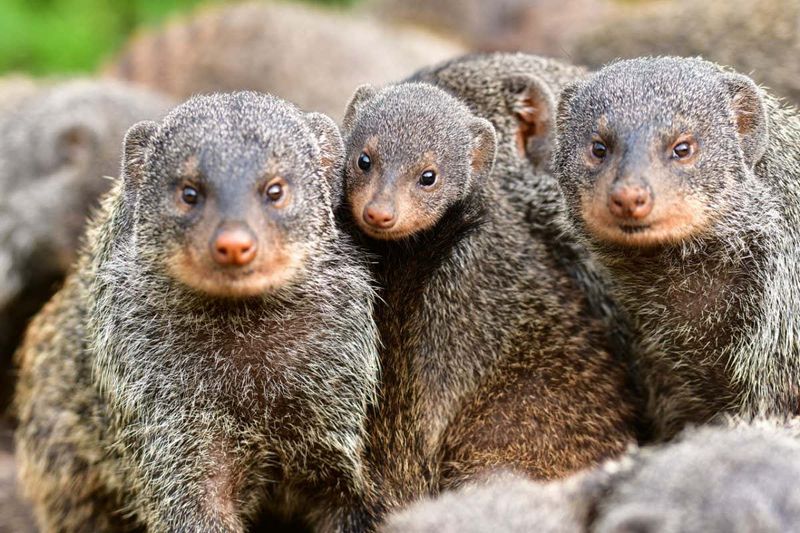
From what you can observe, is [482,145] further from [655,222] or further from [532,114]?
[655,222]

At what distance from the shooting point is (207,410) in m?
3.23

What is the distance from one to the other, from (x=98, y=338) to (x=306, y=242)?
81 cm

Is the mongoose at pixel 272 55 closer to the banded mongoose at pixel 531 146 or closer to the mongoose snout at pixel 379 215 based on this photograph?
the banded mongoose at pixel 531 146

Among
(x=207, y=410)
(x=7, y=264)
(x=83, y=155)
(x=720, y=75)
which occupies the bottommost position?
(x=7, y=264)

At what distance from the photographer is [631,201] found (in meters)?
3.04

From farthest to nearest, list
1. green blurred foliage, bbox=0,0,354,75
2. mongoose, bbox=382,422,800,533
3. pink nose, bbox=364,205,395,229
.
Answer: green blurred foliage, bbox=0,0,354,75 → pink nose, bbox=364,205,395,229 → mongoose, bbox=382,422,800,533

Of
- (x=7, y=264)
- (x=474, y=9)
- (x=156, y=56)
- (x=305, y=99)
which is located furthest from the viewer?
(x=474, y=9)

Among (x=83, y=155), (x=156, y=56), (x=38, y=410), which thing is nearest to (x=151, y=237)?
(x=38, y=410)

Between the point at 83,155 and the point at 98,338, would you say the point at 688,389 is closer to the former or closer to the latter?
the point at 98,338

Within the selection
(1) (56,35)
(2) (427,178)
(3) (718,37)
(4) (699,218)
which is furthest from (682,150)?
(1) (56,35)

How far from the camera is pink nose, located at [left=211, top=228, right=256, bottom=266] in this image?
2877 millimetres

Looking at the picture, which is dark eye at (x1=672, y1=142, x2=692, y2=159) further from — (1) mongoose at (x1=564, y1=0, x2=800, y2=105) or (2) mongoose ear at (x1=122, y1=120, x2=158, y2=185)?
(1) mongoose at (x1=564, y1=0, x2=800, y2=105)

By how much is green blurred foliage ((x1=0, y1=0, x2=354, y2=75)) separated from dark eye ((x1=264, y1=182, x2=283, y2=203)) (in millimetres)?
5468

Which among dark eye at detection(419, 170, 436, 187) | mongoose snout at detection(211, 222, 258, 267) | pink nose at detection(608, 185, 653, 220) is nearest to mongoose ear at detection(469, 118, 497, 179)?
dark eye at detection(419, 170, 436, 187)
